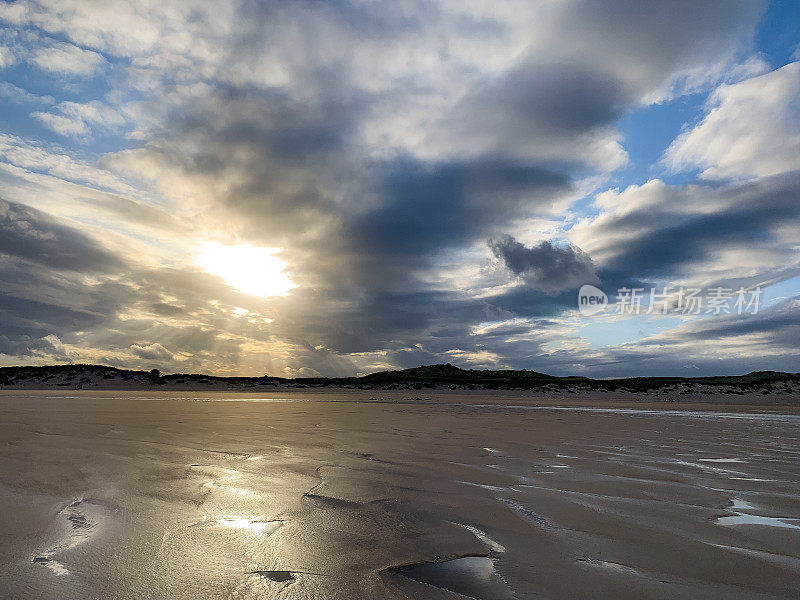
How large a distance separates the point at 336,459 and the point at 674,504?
3879 millimetres

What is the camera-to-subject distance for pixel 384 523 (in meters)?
3.51

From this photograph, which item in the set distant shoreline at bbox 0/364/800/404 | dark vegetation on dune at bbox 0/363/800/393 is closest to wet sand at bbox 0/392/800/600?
distant shoreline at bbox 0/364/800/404

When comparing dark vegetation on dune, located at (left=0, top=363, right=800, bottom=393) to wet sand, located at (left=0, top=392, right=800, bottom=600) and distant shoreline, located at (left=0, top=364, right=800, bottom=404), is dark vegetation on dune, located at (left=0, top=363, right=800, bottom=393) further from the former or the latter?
wet sand, located at (left=0, top=392, right=800, bottom=600)

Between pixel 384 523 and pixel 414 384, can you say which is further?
pixel 414 384

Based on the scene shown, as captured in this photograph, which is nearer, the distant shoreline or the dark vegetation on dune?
the distant shoreline

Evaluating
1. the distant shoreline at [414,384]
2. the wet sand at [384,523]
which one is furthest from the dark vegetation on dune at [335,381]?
the wet sand at [384,523]

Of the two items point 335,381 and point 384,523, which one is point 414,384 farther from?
point 384,523

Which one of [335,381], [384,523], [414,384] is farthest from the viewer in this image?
[335,381]

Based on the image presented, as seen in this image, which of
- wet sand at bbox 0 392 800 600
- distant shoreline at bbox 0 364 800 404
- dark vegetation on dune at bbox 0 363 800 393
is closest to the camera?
wet sand at bbox 0 392 800 600

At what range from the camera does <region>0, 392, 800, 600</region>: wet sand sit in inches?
96.7

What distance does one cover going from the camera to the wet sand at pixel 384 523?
8.06 feet

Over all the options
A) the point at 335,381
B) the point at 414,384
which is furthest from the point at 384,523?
the point at 335,381

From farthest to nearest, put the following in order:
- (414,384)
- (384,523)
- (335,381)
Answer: (335,381) < (414,384) < (384,523)

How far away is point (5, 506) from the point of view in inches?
144
